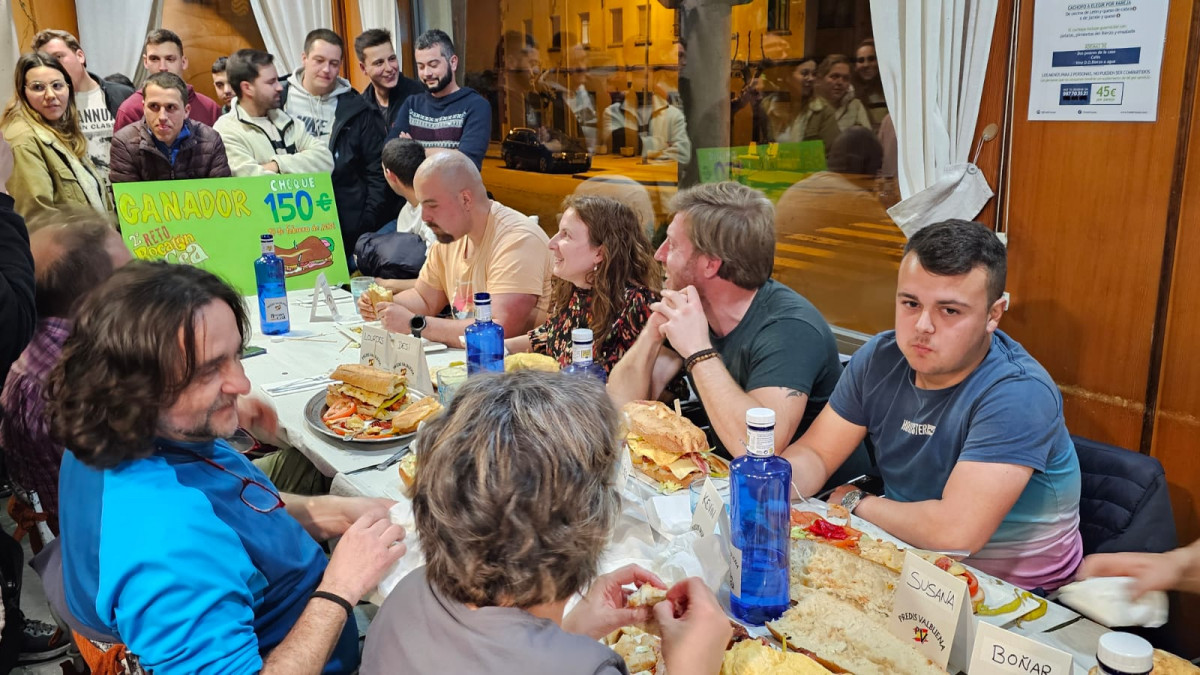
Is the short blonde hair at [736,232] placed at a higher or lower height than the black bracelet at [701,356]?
higher

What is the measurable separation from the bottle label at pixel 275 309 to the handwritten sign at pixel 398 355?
75 centimetres

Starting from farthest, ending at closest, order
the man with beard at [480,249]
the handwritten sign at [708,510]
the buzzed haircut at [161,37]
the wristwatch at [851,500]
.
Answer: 1. the buzzed haircut at [161,37]
2. the man with beard at [480,249]
3. the wristwatch at [851,500]
4. the handwritten sign at [708,510]

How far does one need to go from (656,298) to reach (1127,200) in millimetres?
1512

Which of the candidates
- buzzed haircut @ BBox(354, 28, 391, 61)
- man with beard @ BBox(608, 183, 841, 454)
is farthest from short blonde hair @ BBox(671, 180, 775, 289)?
buzzed haircut @ BBox(354, 28, 391, 61)

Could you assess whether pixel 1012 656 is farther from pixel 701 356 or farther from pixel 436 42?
pixel 436 42

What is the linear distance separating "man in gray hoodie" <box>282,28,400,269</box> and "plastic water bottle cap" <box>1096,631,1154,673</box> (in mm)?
4760

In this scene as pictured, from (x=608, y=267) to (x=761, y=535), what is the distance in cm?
145

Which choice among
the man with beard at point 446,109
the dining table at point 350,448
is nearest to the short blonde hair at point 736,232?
the dining table at point 350,448

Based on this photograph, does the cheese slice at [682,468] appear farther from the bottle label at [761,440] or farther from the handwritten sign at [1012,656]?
the handwritten sign at [1012,656]

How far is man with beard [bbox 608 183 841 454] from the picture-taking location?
7.07 feet

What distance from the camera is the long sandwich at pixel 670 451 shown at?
1.86 m

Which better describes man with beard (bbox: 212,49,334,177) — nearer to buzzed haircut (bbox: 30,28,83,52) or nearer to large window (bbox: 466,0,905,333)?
buzzed haircut (bbox: 30,28,83,52)

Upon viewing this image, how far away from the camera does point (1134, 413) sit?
9.09ft

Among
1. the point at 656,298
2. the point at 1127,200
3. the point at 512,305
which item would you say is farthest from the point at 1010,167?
the point at 512,305
